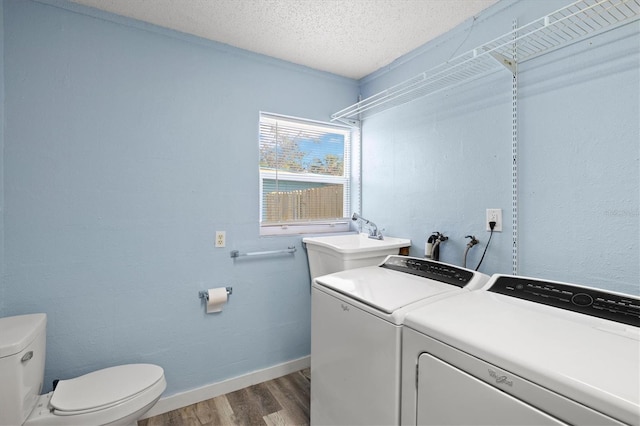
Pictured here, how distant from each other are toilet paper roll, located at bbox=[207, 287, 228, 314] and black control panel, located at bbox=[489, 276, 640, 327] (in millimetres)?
1582

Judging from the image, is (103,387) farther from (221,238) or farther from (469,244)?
(469,244)

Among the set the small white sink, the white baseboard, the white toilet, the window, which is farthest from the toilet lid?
the small white sink

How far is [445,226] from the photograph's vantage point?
75.2 inches

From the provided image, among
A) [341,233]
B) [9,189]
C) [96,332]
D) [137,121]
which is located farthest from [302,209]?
[9,189]

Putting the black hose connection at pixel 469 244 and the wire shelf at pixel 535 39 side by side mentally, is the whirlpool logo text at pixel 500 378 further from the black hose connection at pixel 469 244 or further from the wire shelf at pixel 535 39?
the wire shelf at pixel 535 39

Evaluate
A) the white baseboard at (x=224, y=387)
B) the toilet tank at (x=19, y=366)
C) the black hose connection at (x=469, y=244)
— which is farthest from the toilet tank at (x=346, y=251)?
the toilet tank at (x=19, y=366)

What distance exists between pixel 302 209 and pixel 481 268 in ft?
4.46

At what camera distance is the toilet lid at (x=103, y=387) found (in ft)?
4.50

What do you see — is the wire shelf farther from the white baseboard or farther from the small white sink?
the white baseboard

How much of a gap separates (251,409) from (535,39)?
8.53ft

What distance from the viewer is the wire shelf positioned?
3.84ft

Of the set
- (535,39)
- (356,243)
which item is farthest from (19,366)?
(535,39)

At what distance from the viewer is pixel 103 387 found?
1.49 m

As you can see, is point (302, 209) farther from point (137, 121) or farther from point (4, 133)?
point (4, 133)
